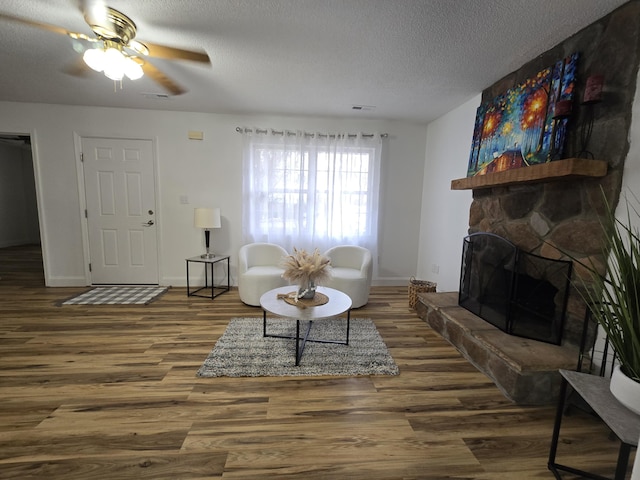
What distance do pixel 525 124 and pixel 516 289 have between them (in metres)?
1.34

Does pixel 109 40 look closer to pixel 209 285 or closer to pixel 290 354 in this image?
pixel 290 354

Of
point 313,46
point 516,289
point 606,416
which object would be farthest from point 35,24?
point 516,289

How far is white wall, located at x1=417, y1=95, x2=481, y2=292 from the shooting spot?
3.11 m

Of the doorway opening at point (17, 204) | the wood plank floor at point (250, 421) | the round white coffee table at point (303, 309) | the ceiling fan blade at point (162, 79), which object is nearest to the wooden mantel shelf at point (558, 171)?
the wood plank floor at point (250, 421)

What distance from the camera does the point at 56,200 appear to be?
3689 millimetres

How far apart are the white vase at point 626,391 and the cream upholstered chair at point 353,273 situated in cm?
221

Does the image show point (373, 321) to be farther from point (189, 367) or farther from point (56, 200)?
point (56, 200)

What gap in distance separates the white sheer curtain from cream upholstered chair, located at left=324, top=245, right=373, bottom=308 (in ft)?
1.13

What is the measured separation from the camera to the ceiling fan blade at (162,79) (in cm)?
240

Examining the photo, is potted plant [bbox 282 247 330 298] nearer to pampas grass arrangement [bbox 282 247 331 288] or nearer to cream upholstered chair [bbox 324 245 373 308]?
pampas grass arrangement [bbox 282 247 331 288]

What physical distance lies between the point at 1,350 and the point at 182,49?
2847mm

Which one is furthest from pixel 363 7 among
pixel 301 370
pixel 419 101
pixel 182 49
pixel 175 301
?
pixel 175 301

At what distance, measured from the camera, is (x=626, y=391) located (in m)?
1.03

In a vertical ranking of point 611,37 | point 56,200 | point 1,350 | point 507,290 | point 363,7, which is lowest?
point 1,350
